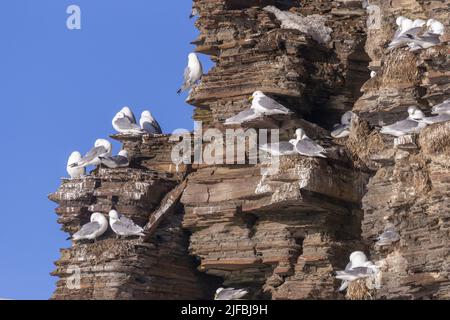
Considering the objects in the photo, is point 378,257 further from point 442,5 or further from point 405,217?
point 442,5

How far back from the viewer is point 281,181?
35125 mm

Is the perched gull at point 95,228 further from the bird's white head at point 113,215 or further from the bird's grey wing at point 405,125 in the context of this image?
the bird's grey wing at point 405,125

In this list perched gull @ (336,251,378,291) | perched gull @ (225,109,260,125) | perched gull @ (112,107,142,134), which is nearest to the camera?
perched gull @ (336,251,378,291)

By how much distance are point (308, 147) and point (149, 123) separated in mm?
5862

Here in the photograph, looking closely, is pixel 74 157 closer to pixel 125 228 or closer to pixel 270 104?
pixel 125 228

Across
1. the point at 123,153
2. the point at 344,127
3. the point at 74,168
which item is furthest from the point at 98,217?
the point at 344,127

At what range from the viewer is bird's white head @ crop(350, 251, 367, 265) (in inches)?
1302

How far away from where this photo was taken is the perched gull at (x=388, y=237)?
105 feet

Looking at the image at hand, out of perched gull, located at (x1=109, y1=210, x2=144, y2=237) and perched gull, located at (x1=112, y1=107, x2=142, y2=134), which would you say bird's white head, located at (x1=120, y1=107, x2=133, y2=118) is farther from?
perched gull, located at (x1=109, y1=210, x2=144, y2=237)

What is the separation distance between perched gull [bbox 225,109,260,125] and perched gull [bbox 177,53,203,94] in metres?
3.17

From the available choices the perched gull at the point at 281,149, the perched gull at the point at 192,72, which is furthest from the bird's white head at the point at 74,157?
the perched gull at the point at 281,149

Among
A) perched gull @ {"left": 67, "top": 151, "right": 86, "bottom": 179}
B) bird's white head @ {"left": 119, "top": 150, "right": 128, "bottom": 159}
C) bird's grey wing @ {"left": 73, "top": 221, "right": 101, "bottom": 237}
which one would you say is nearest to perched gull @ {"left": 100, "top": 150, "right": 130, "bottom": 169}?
bird's white head @ {"left": 119, "top": 150, "right": 128, "bottom": 159}

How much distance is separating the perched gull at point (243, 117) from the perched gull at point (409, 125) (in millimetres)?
3285

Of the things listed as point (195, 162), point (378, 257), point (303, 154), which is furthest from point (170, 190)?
point (378, 257)
